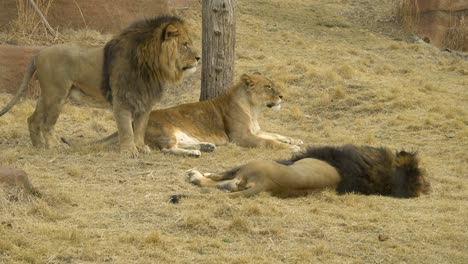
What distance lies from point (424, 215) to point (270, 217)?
128 cm

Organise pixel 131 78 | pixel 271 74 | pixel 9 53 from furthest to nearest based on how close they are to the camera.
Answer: pixel 271 74 < pixel 9 53 < pixel 131 78

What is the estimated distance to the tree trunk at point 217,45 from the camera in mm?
10547

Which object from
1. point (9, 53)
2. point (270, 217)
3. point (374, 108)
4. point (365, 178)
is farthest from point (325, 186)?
point (9, 53)

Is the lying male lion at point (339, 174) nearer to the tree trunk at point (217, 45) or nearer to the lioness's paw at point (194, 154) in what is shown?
the lioness's paw at point (194, 154)

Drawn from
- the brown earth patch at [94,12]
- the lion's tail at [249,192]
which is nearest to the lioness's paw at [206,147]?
the lion's tail at [249,192]

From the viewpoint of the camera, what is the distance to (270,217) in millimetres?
6426

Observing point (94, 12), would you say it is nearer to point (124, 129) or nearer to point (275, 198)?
point (124, 129)

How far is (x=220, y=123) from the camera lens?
32.5ft

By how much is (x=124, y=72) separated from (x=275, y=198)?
2.65m

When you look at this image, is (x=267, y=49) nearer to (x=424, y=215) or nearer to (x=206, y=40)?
(x=206, y=40)

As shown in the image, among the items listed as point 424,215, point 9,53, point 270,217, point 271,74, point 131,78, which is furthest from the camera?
point 271,74

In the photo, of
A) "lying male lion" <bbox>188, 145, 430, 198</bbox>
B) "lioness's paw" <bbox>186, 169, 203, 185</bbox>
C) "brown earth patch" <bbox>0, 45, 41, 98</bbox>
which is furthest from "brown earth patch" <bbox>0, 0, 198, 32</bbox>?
"lying male lion" <bbox>188, 145, 430, 198</bbox>

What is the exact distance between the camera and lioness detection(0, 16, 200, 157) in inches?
350

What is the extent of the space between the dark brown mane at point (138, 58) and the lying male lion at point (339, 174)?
1578 millimetres
